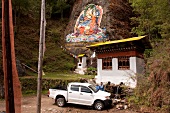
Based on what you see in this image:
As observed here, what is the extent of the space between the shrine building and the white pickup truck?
13.9 ft

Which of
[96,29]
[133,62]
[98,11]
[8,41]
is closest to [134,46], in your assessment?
[133,62]

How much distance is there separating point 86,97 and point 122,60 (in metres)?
6.13

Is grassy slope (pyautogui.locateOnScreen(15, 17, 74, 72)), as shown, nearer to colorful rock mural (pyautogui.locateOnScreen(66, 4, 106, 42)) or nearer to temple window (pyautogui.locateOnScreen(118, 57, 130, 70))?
colorful rock mural (pyautogui.locateOnScreen(66, 4, 106, 42))

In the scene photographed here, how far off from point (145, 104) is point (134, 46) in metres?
6.09

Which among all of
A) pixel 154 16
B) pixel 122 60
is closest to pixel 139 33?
pixel 154 16

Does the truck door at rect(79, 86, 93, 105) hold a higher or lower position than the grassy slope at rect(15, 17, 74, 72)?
lower

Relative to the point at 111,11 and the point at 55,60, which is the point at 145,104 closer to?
the point at 55,60

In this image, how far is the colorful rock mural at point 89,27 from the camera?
32688 millimetres

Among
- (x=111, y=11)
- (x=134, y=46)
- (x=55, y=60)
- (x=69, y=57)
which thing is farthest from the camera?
(x=111, y=11)

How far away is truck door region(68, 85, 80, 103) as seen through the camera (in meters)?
11.6

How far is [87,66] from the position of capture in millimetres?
29156

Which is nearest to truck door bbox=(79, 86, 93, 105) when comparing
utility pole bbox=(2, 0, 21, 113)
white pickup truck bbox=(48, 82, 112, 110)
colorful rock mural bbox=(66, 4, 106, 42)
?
white pickup truck bbox=(48, 82, 112, 110)

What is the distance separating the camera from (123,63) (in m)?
16.0

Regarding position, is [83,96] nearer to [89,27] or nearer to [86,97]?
[86,97]
